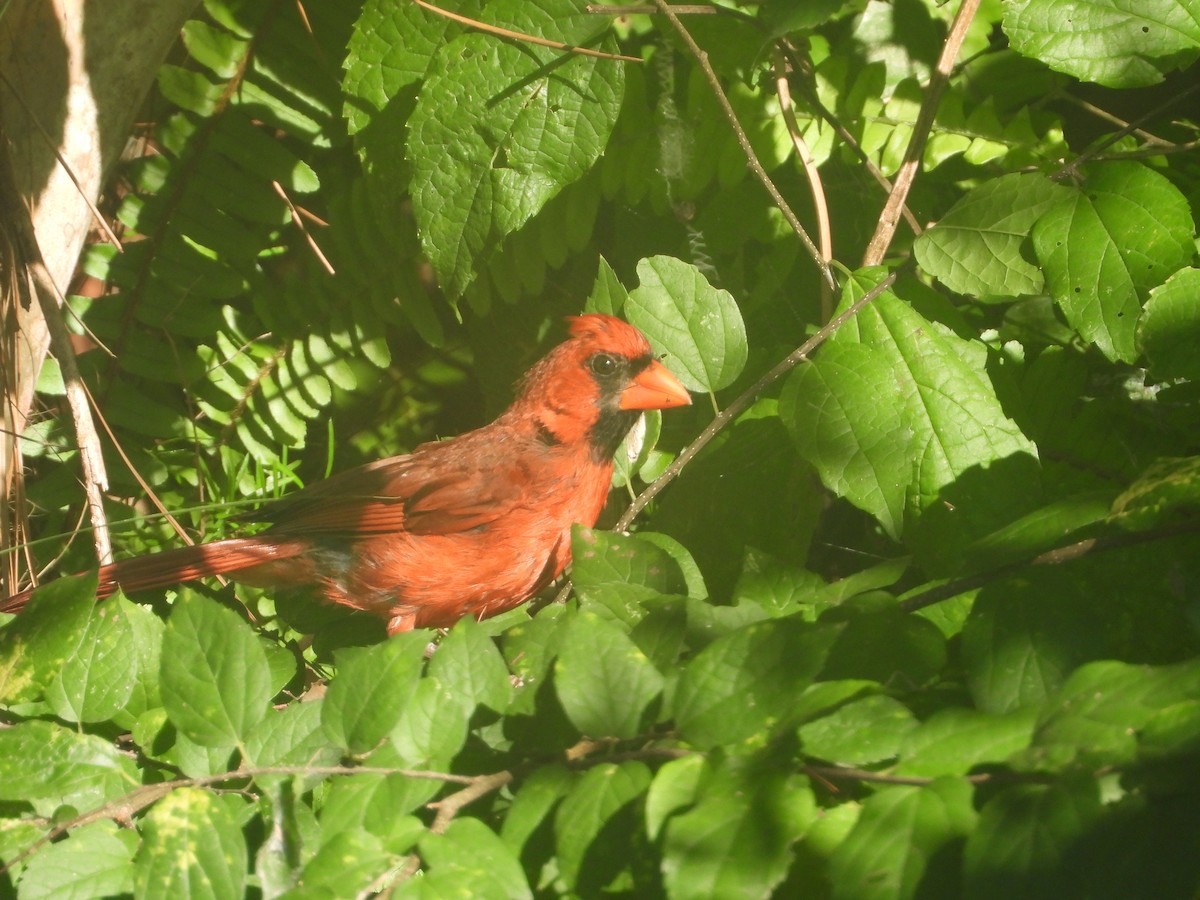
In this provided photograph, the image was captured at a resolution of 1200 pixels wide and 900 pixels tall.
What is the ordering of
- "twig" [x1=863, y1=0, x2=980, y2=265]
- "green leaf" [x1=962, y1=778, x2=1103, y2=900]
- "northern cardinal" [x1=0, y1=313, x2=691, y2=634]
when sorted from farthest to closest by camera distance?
"northern cardinal" [x1=0, y1=313, x2=691, y2=634]
"twig" [x1=863, y1=0, x2=980, y2=265]
"green leaf" [x1=962, y1=778, x2=1103, y2=900]

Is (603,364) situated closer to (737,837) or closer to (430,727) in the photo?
(430,727)

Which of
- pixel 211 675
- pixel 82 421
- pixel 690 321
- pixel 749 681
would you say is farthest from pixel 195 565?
pixel 749 681

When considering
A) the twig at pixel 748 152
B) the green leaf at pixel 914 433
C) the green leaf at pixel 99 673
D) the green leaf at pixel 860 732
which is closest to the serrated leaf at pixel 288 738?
the green leaf at pixel 99 673

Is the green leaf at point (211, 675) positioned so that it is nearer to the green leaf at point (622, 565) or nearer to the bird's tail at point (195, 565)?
the green leaf at point (622, 565)

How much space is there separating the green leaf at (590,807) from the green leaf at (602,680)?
0.12 feet

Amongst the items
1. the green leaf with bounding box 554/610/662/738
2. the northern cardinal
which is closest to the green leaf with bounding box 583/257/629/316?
the northern cardinal

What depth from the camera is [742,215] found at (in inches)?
103

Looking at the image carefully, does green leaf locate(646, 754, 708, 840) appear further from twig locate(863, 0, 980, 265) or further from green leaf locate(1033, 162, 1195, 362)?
twig locate(863, 0, 980, 265)

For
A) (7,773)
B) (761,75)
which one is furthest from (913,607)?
(761,75)

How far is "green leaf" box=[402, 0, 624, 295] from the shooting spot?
80.9 inches

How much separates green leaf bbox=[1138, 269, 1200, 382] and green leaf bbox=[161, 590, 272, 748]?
114 centimetres

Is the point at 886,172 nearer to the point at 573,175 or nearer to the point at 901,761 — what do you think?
A: the point at 573,175

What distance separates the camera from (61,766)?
105cm

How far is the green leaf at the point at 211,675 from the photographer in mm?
997
